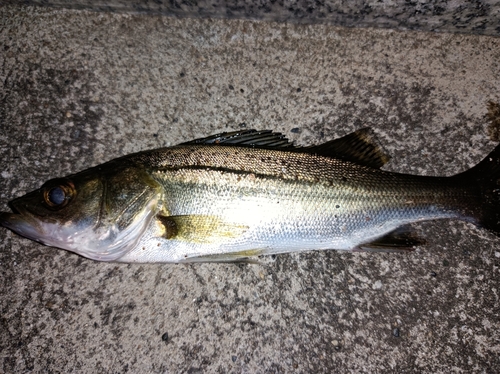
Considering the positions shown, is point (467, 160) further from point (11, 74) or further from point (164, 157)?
point (11, 74)

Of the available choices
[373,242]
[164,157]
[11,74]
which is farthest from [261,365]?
[11,74]

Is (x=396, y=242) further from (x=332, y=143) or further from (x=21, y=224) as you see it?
(x=21, y=224)

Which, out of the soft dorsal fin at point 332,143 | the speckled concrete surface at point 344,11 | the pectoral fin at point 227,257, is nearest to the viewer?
the pectoral fin at point 227,257

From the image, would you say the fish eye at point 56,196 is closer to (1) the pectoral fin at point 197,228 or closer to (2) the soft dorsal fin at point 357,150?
(1) the pectoral fin at point 197,228

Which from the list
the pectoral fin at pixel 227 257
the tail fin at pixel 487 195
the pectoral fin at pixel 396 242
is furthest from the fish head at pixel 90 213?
the tail fin at pixel 487 195

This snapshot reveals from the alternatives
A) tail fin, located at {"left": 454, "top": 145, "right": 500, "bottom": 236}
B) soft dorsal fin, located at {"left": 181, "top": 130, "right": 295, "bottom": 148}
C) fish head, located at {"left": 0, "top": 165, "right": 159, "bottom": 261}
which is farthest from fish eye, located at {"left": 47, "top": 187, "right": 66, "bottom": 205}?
tail fin, located at {"left": 454, "top": 145, "right": 500, "bottom": 236}

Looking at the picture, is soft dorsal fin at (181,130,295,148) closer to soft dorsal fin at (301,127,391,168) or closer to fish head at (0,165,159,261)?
soft dorsal fin at (301,127,391,168)
